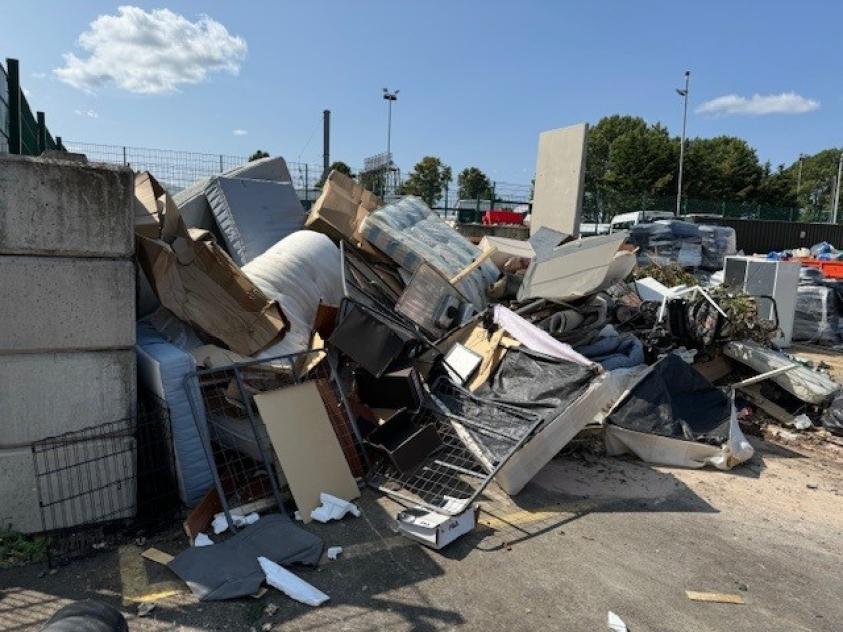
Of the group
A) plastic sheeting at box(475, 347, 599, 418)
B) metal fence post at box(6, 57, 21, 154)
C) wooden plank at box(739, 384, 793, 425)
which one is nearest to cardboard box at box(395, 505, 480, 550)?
plastic sheeting at box(475, 347, 599, 418)

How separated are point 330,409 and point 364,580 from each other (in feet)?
4.49

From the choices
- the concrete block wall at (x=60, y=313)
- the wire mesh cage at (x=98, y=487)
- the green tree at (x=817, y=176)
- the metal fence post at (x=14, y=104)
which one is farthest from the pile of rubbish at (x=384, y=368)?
the green tree at (x=817, y=176)

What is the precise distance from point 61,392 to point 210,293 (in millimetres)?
1137

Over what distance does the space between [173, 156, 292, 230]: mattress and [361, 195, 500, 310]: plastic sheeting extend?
4.37ft

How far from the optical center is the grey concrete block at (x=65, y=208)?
10.3ft

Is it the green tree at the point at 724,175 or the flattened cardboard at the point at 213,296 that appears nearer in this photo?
the flattened cardboard at the point at 213,296

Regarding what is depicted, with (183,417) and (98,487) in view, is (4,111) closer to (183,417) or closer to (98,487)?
(183,417)

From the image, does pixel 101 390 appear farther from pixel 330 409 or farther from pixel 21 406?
pixel 330 409

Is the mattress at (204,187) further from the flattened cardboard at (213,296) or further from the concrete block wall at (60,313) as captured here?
the concrete block wall at (60,313)

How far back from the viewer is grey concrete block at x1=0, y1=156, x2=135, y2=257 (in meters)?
3.13

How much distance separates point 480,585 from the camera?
304 cm

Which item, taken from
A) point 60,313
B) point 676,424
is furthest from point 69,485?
point 676,424

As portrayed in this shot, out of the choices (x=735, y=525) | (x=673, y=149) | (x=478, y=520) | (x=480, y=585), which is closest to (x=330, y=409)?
(x=478, y=520)

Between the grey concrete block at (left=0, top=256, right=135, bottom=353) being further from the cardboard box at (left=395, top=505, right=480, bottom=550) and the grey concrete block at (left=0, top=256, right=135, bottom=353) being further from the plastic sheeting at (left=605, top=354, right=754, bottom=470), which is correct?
the plastic sheeting at (left=605, top=354, right=754, bottom=470)
